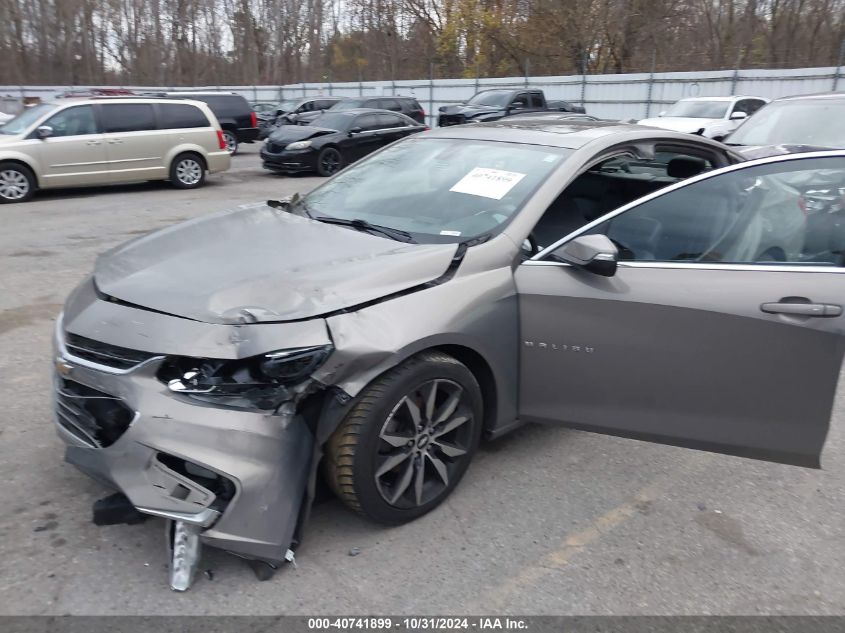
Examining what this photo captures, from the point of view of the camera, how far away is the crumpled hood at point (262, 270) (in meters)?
2.71

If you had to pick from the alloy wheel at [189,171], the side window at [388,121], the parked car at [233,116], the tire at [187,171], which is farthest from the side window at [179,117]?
the parked car at [233,116]

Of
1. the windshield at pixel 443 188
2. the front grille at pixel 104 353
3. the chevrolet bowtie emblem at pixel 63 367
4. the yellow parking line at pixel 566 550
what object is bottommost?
the yellow parking line at pixel 566 550

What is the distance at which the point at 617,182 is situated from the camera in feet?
14.4

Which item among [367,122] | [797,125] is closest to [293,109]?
[367,122]

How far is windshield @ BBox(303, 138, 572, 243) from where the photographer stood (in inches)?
135

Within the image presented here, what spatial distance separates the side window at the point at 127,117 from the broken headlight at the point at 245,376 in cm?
1134

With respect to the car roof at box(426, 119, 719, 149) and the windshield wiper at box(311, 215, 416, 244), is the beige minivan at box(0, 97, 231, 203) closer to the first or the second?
the car roof at box(426, 119, 719, 149)

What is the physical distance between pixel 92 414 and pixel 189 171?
11897 mm

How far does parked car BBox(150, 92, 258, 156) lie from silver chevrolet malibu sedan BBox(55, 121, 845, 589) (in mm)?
17439

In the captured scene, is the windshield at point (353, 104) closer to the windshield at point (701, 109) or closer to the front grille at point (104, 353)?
the windshield at point (701, 109)

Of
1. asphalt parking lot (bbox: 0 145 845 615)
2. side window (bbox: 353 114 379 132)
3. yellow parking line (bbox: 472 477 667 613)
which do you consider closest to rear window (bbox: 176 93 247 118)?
side window (bbox: 353 114 379 132)

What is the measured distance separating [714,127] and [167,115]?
11.3m

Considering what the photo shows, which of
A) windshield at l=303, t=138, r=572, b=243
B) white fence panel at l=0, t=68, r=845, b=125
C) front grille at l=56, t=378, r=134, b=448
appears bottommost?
front grille at l=56, t=378, r=134, b=448
